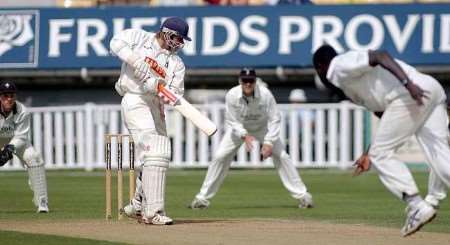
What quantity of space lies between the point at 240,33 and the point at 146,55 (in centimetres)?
1396

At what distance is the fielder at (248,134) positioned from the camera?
725 inches

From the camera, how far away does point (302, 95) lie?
2841 centimetres

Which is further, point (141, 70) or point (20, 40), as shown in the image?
point (20, 40)

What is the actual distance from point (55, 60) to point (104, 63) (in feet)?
3.53

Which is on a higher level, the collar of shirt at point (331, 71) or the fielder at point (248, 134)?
the collar of shirt at point (331, 71)

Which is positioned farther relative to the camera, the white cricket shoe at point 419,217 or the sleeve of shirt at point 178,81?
the sleeve of shirt at point 178,81

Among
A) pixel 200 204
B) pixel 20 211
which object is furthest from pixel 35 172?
pixel 200 204

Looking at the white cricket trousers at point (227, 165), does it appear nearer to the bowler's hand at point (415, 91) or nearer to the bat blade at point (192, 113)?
the bat blade at point (192, 113)

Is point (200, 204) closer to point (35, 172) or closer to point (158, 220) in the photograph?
point (35, 172)

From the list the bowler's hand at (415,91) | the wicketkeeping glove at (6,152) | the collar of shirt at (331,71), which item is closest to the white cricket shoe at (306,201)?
the wicketkeeping glove at (6,152)

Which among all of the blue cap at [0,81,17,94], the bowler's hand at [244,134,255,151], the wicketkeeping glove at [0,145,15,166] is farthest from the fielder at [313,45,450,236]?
the wicketkeeping glove at [0,145,15,166]

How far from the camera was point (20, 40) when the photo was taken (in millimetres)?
28797

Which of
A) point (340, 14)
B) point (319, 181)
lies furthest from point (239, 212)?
point (340, 14)

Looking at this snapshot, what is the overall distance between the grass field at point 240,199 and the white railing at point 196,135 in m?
0.40
